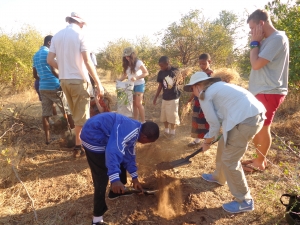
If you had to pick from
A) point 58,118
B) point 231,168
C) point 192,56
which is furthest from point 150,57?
point 231,168

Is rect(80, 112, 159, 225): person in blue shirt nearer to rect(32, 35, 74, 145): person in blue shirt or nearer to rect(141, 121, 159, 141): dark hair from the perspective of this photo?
rect(141, 121, 159, 141): dark hair

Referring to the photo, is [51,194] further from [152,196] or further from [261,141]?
[261,141]

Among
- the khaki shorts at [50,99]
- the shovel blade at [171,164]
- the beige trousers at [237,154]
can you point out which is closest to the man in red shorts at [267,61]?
the beige trousers at [237,154]

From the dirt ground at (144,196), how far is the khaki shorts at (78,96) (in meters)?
0.81

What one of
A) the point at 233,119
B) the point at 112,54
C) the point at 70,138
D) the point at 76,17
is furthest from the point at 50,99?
the point at 112,54

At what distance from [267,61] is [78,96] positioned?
253cm

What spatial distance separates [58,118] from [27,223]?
2.93m

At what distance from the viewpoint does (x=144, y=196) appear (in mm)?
2871

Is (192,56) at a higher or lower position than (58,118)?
higher

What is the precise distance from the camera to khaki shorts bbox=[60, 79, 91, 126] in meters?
3.27

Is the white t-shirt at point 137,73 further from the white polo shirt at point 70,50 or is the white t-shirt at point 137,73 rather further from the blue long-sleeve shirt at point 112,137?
the blue long-sleeve shirt at point 112,137

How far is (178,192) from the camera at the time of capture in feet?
9.75

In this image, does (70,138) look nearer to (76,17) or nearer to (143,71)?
(143,71)

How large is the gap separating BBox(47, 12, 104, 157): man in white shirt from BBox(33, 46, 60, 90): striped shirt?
74 centimetres
